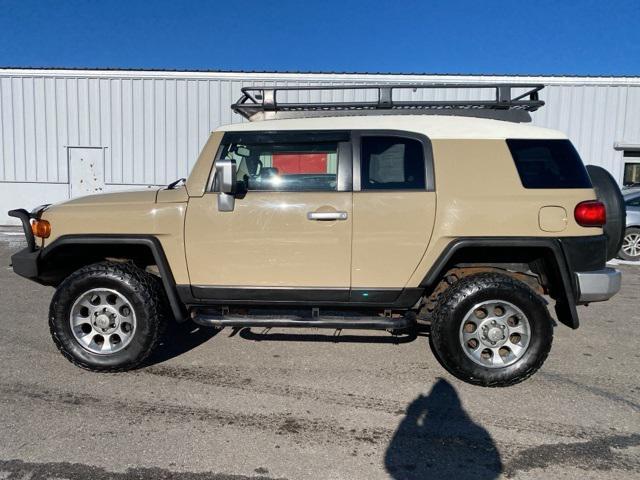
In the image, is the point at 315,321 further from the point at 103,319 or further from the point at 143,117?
the point at 143,117

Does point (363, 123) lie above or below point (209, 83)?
below

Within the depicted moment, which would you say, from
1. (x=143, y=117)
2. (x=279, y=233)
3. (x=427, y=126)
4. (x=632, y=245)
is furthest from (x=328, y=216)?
(x=143, y=117)

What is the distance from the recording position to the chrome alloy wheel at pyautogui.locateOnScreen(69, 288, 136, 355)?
3729 mm

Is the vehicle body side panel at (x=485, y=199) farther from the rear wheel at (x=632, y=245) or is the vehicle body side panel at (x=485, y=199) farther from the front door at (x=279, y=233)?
the rear wheel at (x=632, y=245)

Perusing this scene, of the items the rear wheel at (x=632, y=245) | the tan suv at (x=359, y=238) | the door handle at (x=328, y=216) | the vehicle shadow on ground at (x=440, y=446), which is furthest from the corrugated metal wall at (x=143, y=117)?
the vehicle shadow on ground at (x=440, y=446)

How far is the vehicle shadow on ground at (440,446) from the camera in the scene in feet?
8.34

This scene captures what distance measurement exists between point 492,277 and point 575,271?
0.60m

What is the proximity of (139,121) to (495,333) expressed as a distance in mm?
12467

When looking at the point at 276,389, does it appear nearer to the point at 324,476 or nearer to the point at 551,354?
the point at 324,476

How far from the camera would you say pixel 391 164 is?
3646 mm

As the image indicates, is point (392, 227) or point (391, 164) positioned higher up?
point (391, 164)

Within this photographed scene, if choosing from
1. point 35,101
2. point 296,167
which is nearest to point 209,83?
point 35,101

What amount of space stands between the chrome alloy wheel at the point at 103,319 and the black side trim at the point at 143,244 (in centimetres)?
36

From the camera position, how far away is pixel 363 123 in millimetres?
3709
